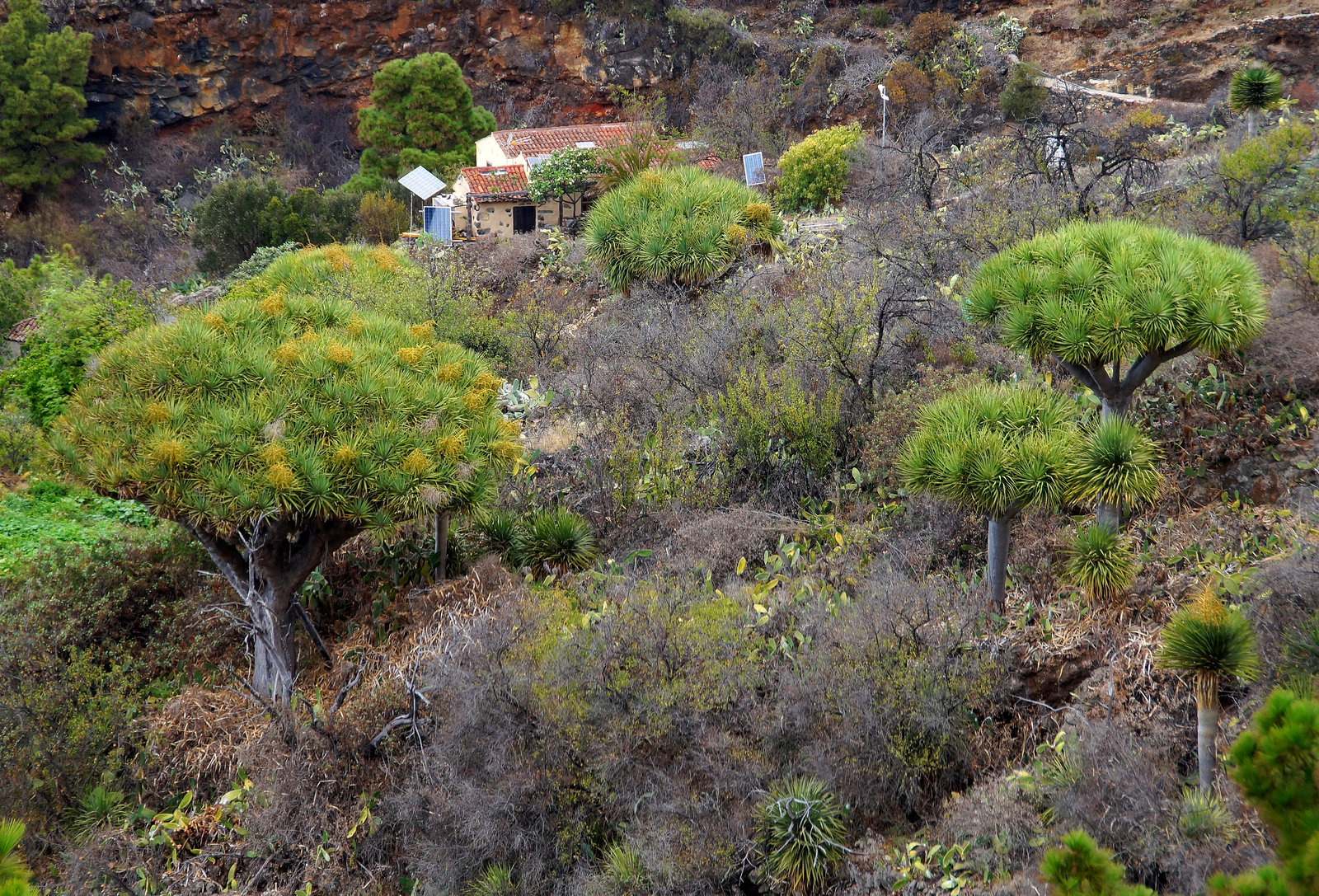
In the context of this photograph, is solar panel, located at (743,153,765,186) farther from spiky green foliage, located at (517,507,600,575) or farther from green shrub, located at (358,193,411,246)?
spiky green foliage, located at (517,507,600,575)

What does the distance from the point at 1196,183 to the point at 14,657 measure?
49.8ft

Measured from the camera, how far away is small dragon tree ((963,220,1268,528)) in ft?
21.6

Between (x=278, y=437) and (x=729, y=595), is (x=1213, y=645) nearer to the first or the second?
(x=729, y=595)

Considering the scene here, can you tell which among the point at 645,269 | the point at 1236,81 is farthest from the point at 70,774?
the point at 1236,81

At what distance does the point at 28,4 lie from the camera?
120 ft

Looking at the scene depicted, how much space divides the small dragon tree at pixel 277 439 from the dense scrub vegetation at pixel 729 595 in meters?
0.04

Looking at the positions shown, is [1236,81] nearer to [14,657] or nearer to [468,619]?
[468,619]

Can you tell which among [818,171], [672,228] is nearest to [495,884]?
[672,228]

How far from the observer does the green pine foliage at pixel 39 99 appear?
118 feet

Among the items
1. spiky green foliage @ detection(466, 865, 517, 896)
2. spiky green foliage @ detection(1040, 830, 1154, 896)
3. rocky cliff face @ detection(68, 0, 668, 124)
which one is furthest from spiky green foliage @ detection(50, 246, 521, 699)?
rocky cliff face @ detection(68, 0, 668, 124)

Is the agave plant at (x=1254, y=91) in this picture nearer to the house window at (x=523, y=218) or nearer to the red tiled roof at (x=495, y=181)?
the house window at (x=523, y=218)

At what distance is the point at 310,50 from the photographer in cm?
4047

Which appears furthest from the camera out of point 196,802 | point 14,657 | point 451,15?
point 451,15

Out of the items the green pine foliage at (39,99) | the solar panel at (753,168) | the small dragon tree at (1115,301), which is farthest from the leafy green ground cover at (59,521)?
the green pine foliage at (39,99)
